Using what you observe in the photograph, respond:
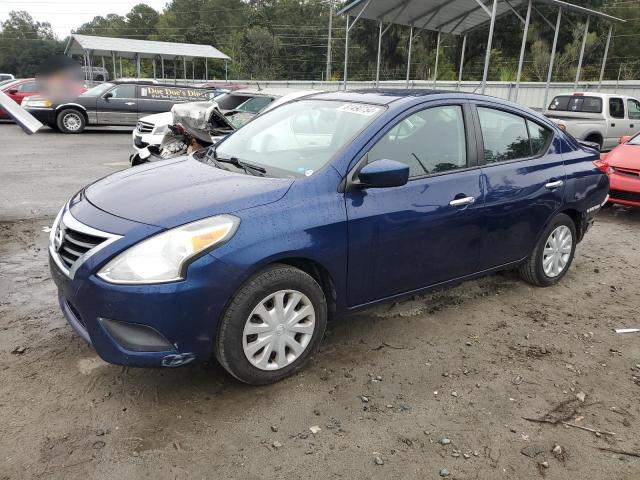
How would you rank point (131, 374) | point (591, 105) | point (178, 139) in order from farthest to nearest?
1. point (591, 105)
2. point (178, 139)
3. point (131, 374)

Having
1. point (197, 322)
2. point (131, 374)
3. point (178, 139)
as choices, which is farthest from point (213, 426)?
point (178, 139)

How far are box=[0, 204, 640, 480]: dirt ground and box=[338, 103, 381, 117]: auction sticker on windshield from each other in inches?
59.1

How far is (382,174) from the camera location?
305 centimetres

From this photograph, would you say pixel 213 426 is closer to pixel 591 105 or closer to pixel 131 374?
pixel 131 374

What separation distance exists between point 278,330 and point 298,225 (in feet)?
1.95

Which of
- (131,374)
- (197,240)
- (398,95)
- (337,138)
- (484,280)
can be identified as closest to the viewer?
(197,240)

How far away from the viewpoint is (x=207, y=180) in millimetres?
3191

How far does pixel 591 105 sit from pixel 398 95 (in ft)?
37.6

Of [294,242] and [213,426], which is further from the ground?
[294,242]

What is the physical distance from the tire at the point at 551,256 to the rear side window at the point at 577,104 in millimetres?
9840

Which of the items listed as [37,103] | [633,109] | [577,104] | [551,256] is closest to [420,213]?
[551,256]

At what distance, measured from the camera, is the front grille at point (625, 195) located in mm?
7164

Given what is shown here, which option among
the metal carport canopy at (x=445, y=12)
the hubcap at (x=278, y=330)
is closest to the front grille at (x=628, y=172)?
the hubcap at (x=278, y=330)

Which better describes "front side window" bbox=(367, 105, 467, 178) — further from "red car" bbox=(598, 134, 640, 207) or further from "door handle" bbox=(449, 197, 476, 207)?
"red car" bbox=(598, 134, 640, 207)
